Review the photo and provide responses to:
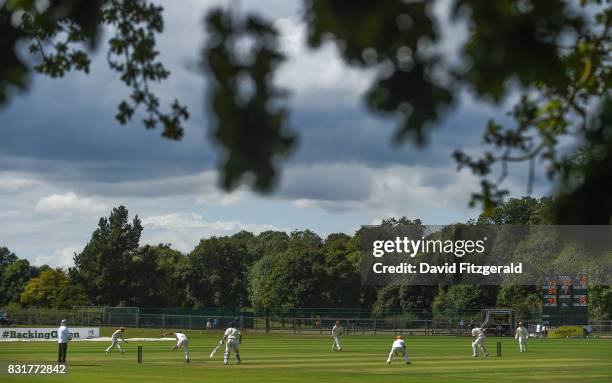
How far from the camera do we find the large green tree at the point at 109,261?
128750 millimetres

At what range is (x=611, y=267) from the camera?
358ft

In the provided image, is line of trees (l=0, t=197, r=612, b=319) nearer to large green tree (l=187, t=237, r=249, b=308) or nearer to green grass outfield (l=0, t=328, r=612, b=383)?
large green tree (l=187, t=237, r=249, b=308)

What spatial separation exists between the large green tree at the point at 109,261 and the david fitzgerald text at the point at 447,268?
31.9 metres

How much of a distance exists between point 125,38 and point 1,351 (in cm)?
5241

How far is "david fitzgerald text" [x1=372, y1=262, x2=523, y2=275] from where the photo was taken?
121500 millimetres

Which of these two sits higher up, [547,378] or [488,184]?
[488,184]

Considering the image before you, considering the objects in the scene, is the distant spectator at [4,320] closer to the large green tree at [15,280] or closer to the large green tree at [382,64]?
the large green tree at [15,280]

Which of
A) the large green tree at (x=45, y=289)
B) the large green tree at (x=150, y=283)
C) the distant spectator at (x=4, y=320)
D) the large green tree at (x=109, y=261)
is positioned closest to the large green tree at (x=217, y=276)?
the large green tree at (x=150, y=283)

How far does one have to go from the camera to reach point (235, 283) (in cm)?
14175

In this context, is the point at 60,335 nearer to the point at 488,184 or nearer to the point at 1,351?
the point at 1,351

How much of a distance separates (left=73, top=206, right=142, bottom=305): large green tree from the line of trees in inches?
4.9

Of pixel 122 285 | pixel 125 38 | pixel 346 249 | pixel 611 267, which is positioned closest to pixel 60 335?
pixel 125 38

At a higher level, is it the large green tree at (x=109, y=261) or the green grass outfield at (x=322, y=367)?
the large green tree at (x=109, y=261)

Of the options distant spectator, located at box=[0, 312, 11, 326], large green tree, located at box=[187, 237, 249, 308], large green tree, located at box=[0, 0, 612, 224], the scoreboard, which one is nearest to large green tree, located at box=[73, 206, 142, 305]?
large green tree, located at box=[187, 237, 249, 308]
